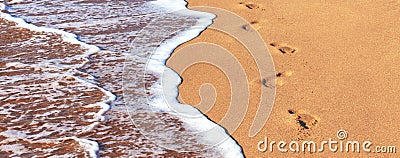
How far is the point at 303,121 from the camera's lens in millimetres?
3691

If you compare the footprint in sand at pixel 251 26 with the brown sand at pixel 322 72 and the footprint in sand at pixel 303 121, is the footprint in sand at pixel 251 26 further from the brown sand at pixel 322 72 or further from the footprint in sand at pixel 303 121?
the footprint in sand at pixel 303 121

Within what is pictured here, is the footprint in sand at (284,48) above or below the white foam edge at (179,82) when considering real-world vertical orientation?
above

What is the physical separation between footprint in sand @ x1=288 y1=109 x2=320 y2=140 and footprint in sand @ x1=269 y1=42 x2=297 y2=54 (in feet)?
3.54

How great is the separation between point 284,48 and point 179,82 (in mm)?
1111

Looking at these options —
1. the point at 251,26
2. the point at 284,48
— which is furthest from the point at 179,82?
the point at 251,26

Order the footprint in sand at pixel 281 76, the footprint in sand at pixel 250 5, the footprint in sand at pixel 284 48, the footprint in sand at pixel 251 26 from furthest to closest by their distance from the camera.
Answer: the footprint in sand at pixel 250 5
the footprint in sand at pixel 251 26
the footprint in sand at pixel 284 48
the footprint in sand at pixel 281 76

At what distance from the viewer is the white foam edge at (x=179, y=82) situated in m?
3.52

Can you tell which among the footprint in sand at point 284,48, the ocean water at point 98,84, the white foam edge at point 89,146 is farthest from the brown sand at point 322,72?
the white foam edge at point 89,146

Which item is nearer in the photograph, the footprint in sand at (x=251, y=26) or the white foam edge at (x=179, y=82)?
the white foam edge at (x=179, y=82)

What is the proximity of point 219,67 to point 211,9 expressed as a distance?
177 cm

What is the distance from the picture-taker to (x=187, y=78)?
175 inches

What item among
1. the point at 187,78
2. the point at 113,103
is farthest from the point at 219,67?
the point at 113,103

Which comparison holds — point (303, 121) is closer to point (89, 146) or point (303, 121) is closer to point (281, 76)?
point (281, 76)

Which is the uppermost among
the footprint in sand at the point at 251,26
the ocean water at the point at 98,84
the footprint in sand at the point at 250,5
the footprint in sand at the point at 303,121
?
the footprint in sand at the point at 250,5
